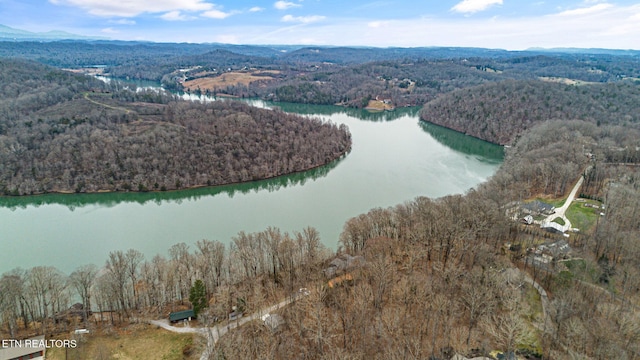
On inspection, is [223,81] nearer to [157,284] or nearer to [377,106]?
[377,106]

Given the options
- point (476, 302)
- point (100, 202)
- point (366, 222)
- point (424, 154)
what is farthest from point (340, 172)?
point (476, 302)

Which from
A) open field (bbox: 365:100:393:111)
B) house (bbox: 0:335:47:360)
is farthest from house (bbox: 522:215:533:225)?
open field (bbox: 365:100:393:111)

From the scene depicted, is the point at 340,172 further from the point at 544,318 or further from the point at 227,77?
the point at 227,77

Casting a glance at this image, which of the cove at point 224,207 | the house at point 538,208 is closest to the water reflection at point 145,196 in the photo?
the cove at point 224,207

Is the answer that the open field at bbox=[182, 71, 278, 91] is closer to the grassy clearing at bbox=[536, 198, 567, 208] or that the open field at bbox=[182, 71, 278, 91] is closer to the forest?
the forest

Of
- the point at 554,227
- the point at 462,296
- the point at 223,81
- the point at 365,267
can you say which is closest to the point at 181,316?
the point at 365,267

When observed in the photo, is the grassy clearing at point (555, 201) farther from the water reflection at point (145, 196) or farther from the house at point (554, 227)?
the water reflection at point (145, 196)
